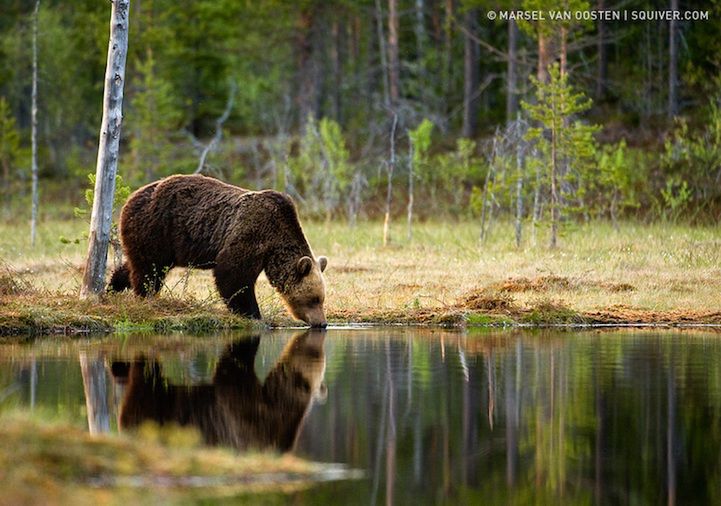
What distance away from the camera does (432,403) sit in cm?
1039

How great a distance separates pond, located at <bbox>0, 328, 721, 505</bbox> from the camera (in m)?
7.69

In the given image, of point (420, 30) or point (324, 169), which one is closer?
point (324, 169)

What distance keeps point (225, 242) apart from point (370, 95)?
4040cm

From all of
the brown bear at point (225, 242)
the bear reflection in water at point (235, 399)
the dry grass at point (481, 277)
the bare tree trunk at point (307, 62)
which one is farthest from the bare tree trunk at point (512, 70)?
the bear reflection in water at point (235, 399)

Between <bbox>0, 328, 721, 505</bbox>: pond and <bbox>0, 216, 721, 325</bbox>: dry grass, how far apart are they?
1.71m

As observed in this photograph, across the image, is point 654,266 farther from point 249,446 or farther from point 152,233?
point 249,446

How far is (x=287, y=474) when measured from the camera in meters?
7.57

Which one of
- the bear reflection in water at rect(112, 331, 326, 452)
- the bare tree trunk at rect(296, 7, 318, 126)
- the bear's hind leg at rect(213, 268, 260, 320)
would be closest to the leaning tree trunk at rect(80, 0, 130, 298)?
the bear's hind leg at rect(213, 268, 260, 320)

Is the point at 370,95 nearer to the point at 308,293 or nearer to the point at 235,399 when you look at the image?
the point at 308,293

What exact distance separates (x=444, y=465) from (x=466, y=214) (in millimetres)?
32283

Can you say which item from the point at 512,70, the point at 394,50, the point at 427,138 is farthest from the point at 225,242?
the point at 394,50

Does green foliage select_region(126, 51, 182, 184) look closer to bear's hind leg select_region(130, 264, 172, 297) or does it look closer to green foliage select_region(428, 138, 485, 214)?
green foliage select_region(428, 138, 485, 214)

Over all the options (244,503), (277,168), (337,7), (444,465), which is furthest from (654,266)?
(337,7)

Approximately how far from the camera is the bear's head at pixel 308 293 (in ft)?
52.7
